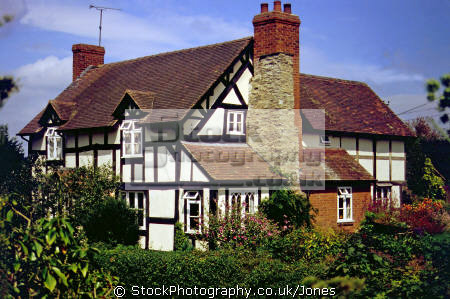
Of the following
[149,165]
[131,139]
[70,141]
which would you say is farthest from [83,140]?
Result: [149,165]

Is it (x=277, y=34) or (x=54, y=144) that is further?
(x=54, y=144)

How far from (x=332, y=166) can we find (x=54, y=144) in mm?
12811

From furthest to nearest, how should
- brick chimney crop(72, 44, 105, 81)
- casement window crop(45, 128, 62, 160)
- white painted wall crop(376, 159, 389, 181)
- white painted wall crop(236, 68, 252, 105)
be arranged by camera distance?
brick chimney crop(72, 44, 105, 81), white painted wall crop(376, 159, 389, 181), casement window crop(45, 128, 62, 160), white painted wall crop(236, 68, 252, 105)

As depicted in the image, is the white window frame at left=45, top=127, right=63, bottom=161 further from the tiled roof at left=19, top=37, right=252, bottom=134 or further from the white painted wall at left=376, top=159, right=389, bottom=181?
the white painted wall at left=376, top=159, right=389, bottom=181

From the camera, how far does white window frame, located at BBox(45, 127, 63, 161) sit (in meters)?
24.3

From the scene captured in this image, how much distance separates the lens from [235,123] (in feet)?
67.8

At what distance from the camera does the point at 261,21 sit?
794 inches

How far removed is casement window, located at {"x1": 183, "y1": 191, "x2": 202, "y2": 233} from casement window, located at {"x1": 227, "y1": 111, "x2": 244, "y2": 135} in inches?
136

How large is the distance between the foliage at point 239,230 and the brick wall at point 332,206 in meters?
4.43

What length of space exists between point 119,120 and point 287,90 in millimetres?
6800

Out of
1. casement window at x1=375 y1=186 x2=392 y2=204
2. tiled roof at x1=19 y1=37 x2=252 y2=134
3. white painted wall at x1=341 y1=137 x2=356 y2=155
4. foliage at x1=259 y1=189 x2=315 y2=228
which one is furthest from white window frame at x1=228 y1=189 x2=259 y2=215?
casement window at x1=375 y1=186 x2=392 y2=204

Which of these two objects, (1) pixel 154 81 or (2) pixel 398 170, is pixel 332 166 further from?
(1) pixel 154 81

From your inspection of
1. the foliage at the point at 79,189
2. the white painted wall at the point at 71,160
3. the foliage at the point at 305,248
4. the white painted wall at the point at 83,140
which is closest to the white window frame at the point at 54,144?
the white painted wall at the point at 71,160

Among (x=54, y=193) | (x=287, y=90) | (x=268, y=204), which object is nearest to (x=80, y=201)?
(x=54, y=193)
